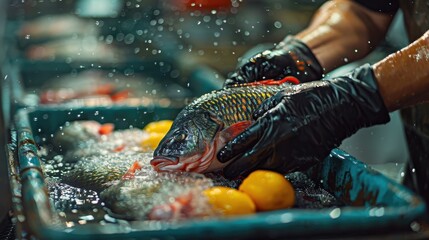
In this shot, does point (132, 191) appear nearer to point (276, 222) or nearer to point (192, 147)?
point (192, 147)

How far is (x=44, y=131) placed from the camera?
125 inches

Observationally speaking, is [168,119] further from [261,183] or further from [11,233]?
[261,183]

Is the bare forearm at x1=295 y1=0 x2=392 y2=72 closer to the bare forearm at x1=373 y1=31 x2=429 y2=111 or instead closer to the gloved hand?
the gloved hand

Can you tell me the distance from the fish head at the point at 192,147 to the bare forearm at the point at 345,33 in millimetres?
1133

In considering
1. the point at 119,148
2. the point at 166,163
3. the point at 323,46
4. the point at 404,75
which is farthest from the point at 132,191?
the point at 323,46

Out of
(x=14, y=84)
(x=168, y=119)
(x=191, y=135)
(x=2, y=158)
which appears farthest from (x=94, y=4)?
(x=191, y=135)

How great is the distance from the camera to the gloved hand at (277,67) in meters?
2.73

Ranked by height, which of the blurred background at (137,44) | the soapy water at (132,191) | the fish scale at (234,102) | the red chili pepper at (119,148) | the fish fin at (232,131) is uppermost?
the blurred background at (137,44)

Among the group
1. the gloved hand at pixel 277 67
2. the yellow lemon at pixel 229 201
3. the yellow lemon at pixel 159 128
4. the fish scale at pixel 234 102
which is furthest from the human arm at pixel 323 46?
the yellow lemon at pixel 229 201

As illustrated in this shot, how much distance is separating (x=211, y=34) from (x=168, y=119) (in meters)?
3.07

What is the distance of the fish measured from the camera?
206 cm

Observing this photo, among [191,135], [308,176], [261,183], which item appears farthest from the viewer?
[308,176]

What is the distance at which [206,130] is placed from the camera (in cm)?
207

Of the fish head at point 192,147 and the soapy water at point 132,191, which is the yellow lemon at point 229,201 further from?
the fish head at point 192,147
